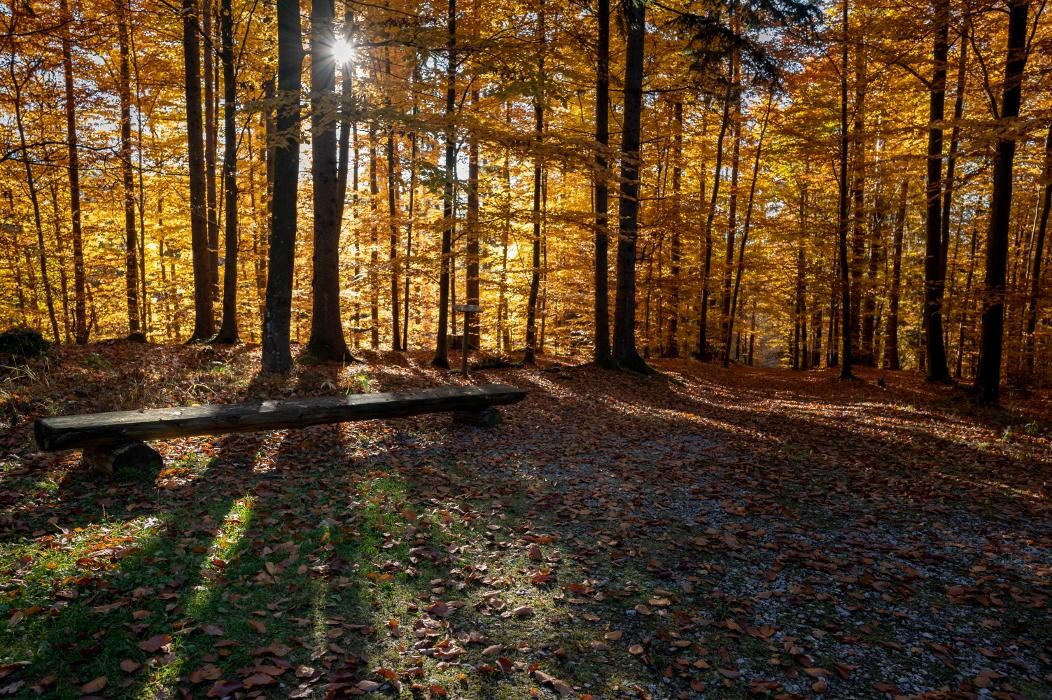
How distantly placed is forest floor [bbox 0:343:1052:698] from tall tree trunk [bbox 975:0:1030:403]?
3077 mm

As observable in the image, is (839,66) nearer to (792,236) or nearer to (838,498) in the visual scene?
(792,236)

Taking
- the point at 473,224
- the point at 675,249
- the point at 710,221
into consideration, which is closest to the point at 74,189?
the point at 473,224

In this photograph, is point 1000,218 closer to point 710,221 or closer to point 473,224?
point 710,221

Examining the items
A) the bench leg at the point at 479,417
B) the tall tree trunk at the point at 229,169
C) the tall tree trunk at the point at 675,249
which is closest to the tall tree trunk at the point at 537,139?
the bench leg at the point at 479,417

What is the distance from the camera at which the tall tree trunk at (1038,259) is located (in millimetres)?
9867

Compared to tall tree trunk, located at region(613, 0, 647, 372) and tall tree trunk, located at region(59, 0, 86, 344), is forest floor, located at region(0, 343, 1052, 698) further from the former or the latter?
tall tree trunk, located at region(59, 0, 86, 344)

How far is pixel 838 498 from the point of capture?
613 centimetres

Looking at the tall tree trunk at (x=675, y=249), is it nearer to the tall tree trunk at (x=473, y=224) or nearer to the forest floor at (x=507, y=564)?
the tall tree trunk at (x=473, y=224)

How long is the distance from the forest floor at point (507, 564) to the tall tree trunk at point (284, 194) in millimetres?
1082

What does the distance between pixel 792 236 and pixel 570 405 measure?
14.3 m

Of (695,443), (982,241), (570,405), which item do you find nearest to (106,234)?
(570,405)

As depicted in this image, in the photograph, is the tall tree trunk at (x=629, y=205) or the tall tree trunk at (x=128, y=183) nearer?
the tall tree trunk at (x=629, y=205)

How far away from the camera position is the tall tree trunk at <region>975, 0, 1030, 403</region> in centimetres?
951

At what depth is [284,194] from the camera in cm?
852
